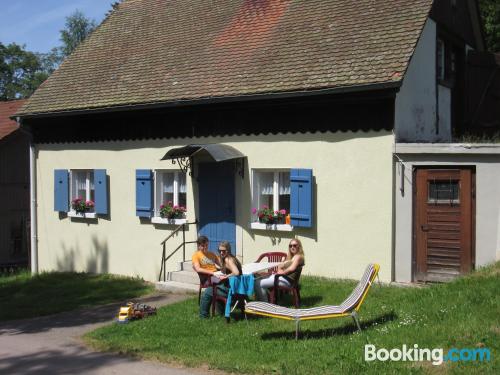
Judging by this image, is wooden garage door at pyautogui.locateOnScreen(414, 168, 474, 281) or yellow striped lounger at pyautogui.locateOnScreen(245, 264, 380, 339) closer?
yellow striped lounger at pyautogui.locateOnScreen(245, 264, 380, 339)

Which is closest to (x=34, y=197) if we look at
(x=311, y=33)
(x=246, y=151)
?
(x=246, y=151)

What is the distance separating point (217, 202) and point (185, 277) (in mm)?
1767

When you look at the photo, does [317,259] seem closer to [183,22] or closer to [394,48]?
[394,48]

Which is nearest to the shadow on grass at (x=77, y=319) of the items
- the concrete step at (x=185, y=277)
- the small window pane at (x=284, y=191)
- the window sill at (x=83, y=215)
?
the concrete step at (x=185, y=277)

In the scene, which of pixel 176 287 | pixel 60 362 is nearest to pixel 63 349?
pixel 60 362

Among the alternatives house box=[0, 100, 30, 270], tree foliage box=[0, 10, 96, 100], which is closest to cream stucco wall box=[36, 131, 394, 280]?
house box=[0, 100, 30, 270]

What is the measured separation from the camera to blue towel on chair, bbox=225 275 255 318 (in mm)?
9281

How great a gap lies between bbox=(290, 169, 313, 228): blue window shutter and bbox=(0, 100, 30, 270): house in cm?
1634

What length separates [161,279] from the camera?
47.6ft

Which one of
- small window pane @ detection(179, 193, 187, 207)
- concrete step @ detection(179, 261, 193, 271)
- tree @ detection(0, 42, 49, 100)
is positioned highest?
tree @ detection(0, 42, 49, 100)

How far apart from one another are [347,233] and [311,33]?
4472mm

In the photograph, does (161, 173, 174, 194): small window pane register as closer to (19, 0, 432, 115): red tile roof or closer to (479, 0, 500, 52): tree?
(19, 0, 432, 115): red tile roof

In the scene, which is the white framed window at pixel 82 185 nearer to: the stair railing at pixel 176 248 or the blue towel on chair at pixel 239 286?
the stair railing at pixel 176 248

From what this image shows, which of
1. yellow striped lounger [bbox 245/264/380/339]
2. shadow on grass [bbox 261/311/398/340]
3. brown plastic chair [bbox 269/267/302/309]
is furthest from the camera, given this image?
brown plastic chair [bbox 269/267/302/309]
